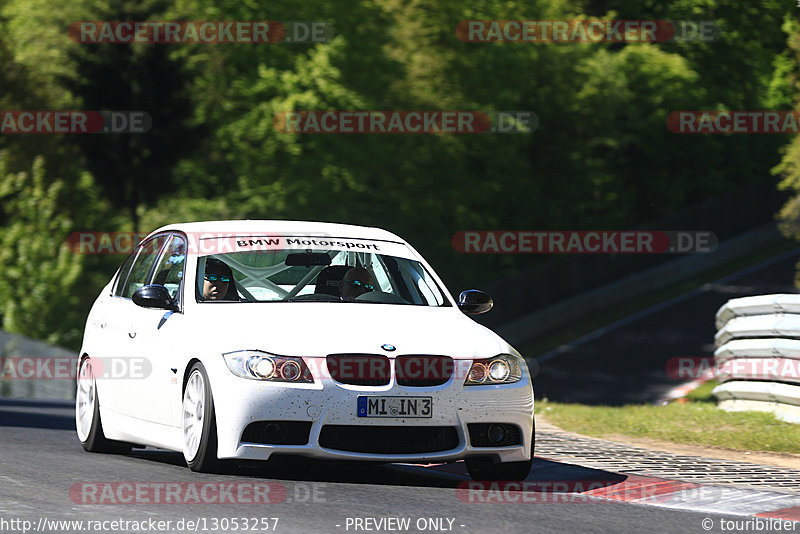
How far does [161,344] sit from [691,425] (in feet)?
20.9

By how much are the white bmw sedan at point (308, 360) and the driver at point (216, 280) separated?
1 cm

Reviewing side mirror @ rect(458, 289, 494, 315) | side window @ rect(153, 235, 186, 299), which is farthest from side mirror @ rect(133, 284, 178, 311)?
side mirror @ rect(458, 289, 494, 315)

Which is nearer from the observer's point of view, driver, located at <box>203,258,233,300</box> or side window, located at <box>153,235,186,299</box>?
driver, located at <box>203,258,233,300</box>

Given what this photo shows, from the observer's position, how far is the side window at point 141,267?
1116 cm

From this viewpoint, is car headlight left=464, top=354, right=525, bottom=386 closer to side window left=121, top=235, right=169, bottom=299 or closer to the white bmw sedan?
the white bmw sedan

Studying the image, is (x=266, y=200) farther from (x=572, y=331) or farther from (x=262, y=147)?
(x=572, y=331)

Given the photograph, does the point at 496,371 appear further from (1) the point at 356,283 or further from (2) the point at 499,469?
(1) the point at 356,283

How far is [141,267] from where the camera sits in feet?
37.1

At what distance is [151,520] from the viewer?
7.50 metres

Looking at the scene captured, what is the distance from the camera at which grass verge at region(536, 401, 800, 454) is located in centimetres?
1261

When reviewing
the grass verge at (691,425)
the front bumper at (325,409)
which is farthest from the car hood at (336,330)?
the grass verge at (691,425)

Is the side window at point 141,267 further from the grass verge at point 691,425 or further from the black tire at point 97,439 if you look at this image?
the grass verge at point 691,425

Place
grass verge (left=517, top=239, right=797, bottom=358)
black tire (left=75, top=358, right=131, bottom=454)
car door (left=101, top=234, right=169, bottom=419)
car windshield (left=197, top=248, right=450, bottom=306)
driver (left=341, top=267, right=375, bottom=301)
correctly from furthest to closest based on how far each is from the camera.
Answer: grass verge (left=517, top=239, right=797, bottom=358) < black tire (left=75, top=358, right=131, bottom=454) < car door (left=101, top=234, right=169, bottom=419) < driver (left=341, top=267, right=375, bottom=301) < car windshield (left=197, top=248, right=450, bottom=306)

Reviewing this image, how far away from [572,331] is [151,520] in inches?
1359
